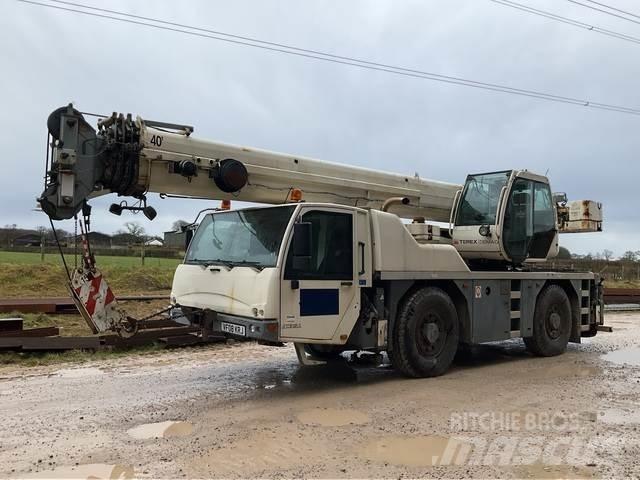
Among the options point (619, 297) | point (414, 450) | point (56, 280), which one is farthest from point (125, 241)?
point (414, 450)

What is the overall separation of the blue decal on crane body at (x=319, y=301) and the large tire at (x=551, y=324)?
4.60 metres

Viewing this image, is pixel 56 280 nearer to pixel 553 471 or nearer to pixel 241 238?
pixel 241 238

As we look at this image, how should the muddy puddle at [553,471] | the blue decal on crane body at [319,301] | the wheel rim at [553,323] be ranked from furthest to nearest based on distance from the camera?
the wheel rim at [553,323]
the blue decal on crane body at [319,301]
the muddy puddle at [553,471]

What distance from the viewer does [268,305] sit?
Answer: 20.5 feet

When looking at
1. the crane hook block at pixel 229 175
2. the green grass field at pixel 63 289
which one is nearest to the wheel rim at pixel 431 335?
the crane hook block at pixel 229 175

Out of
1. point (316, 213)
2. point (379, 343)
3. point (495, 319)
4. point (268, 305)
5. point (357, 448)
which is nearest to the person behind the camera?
point (357, 448)

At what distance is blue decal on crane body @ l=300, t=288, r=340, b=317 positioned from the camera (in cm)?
A: 659

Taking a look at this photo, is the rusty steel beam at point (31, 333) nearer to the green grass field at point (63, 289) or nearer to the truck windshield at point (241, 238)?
the green grass field at point (63, 289)

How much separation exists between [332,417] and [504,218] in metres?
4.87

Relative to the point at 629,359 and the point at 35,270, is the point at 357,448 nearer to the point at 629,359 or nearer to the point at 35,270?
the point at 629,359

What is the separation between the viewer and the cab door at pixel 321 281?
6473 millimetres


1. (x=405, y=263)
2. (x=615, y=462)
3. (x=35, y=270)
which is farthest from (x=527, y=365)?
(x=35, y=270)

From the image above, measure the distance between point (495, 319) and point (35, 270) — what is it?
1493 centimetres

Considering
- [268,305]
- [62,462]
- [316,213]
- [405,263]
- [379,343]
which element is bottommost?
[62,462]
